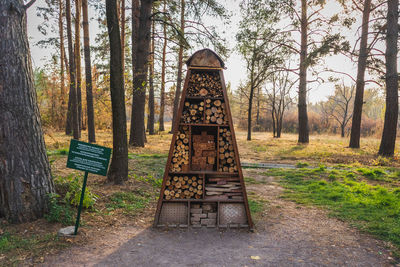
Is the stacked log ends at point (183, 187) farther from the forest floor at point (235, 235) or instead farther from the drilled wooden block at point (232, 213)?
the forest floor at point (235, 235)

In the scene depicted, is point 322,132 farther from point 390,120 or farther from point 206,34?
point 206,34

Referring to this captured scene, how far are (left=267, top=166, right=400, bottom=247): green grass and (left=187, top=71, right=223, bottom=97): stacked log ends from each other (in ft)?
11.4

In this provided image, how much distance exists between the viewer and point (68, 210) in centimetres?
467

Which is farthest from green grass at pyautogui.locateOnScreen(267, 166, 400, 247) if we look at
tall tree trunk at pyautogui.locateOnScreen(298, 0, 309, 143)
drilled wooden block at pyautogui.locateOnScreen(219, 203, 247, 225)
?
tall tree trunk at pyautogui.locateOnScreen(298, 0, 309, 143)

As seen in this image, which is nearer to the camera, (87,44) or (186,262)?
(186,262)

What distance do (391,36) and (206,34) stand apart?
8.18 meters

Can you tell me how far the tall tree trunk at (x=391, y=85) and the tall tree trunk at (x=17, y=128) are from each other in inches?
528

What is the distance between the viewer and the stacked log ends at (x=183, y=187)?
4.91m

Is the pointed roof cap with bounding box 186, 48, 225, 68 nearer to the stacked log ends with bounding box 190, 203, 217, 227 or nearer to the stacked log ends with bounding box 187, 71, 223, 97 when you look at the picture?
the stacked log ends with bounding box 187, 71, 223, 97

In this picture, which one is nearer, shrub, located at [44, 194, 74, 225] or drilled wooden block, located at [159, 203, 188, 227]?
shrub, located at [44, 194, 74, 225]

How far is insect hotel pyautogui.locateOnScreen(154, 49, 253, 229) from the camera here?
486 centimetres

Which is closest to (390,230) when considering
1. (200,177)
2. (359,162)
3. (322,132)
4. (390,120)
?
(200,177)

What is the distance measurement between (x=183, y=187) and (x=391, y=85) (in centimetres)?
1162

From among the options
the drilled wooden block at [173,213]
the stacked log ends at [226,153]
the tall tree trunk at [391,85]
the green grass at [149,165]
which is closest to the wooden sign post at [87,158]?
the drilled wooden block at [173,213]
